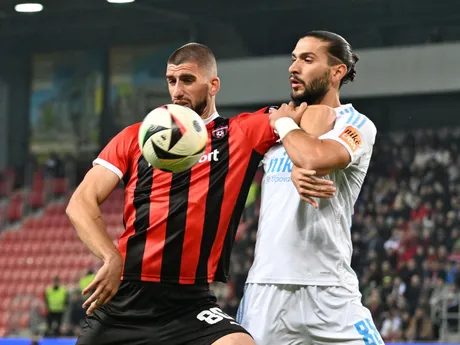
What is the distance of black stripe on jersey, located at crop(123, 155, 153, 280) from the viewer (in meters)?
4.11

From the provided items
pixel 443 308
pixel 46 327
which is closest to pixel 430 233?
pixel 443 308

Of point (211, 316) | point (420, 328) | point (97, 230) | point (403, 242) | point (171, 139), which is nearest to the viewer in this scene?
point (171, 139)

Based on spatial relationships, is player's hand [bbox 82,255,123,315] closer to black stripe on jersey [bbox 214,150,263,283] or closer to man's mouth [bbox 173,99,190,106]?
A: black stripe on jersey [bbox 214,150,263,283]

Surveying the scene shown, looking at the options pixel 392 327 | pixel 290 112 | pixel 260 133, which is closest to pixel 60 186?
pixel 392 327

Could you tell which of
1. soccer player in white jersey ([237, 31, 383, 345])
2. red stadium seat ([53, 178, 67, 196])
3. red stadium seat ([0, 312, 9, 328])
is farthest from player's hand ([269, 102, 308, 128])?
red stadium seat ([53, 178, 67, 196])

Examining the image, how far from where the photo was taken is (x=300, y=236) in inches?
165

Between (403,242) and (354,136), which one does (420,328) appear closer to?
(403,242)

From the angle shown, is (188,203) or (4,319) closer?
(188,203)

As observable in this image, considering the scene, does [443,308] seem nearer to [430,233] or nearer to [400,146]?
[430,233]

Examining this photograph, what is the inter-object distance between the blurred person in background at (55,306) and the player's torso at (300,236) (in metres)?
12.9

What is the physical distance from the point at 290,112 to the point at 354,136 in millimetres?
306

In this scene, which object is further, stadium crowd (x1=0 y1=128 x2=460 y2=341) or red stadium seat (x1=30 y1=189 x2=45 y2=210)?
red stadium seat (x1=30 y1=189 x2=45 y2=210)

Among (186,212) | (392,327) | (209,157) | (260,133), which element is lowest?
(392,327)

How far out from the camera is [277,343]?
418 centimetres
